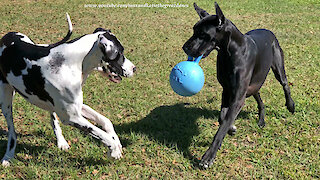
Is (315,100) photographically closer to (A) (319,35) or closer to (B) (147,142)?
(B) (147,142)

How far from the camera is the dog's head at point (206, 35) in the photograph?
4.29 meters

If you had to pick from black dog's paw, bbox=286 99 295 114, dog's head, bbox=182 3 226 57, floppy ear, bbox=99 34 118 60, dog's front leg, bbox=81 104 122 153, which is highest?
floppy ear, bbox=99 34 118 60

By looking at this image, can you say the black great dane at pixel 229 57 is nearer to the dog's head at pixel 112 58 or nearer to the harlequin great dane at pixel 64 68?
the dog's head at pixel 112 58

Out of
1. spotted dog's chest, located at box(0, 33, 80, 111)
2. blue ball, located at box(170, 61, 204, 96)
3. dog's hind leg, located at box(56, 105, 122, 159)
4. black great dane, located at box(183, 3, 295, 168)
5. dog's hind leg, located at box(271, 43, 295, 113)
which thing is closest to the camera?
spotted dog's chest, located at box(0, 33, 80, 111)

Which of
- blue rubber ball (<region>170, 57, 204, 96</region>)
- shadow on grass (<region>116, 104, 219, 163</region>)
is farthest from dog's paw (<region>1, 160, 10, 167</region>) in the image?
blue rubber ball (<region>170, 57, 204, 96</region>)

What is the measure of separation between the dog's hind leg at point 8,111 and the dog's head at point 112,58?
141 cm

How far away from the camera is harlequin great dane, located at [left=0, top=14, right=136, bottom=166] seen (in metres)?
3.96

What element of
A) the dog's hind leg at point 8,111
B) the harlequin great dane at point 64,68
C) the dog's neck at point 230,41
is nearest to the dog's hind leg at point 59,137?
the dog's hind leg at point 8,111

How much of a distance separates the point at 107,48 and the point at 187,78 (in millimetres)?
1426

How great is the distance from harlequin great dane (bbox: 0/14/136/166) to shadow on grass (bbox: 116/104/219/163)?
1169 millimetres

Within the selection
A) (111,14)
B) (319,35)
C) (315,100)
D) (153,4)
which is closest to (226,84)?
(315,100)

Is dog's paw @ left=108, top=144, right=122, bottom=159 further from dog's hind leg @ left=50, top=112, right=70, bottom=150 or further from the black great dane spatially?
the black great dane

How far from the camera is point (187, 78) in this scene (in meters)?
4.80

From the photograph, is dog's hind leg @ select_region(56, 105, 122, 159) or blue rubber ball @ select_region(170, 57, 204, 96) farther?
blue rubber ball @ select_region(170, 57, 204, 96)
